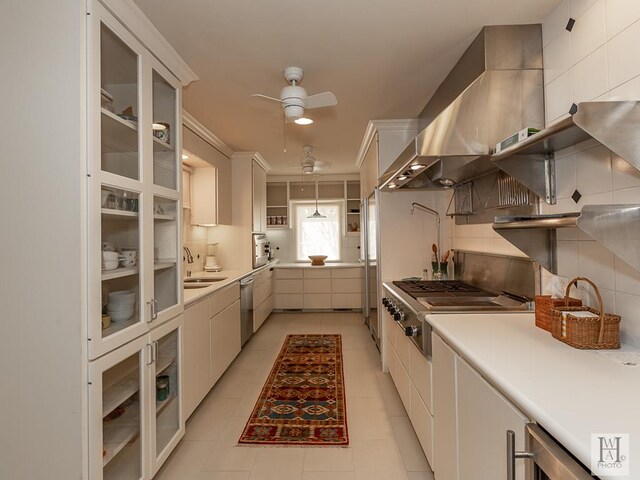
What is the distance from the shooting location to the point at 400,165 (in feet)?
7.01

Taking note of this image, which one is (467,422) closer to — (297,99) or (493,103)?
(493,103)

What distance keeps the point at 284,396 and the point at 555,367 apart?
224cm

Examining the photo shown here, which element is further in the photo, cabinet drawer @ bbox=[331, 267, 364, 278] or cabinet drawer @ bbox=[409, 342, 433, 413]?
cabinet drawer @ bbox=[331, 267, 364, 278]

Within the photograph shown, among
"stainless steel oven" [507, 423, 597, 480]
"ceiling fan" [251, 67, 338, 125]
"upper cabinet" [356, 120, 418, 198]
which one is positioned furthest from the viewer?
"upper cabinet" [356, 120, 418, 198]

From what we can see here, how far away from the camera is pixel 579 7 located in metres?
1.54

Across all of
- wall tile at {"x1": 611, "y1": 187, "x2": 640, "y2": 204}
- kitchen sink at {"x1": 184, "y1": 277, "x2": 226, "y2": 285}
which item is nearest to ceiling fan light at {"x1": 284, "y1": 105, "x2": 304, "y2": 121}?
wall tile at {"x1": 611, "y1": 187, "x2": 640, "y2": 204}

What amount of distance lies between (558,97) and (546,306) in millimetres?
1021

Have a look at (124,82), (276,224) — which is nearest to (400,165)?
(124,82)

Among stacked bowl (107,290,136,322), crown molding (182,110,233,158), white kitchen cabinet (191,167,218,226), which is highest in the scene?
crown molding (182,110,233,158)

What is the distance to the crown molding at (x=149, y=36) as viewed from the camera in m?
1.54

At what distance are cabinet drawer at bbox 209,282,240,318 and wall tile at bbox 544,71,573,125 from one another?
2.56 m

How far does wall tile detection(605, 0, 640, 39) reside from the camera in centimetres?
126

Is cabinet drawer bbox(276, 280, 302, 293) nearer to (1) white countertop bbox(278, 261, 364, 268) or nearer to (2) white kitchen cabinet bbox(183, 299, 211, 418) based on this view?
(1) white countertop bbox(278, 261, 364, 268)

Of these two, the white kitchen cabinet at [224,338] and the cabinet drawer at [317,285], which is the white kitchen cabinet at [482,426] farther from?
the cabinet drawer at [317,285]
